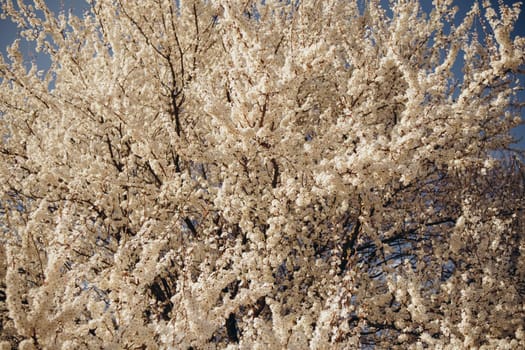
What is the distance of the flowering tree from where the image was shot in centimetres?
304

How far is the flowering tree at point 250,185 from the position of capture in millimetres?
3045

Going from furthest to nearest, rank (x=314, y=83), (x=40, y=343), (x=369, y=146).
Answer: (x=314, y=83) → (x=369, y=146) → (x=40, y=343)

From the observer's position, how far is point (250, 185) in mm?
4426

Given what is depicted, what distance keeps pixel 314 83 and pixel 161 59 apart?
7.56 feet

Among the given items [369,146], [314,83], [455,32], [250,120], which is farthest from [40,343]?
[455,32]

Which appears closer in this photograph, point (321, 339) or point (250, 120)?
point (321, 339)

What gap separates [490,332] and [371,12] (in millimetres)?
4874

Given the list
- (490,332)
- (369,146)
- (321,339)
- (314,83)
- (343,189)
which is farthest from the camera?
(314,83)

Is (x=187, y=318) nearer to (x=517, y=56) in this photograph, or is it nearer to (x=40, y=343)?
(x=40, y=343)

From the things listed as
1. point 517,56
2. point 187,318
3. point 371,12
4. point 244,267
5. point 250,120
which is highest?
point 371,12

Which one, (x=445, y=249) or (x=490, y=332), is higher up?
(x=445, y=249)

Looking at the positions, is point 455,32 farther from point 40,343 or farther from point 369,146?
point 40,343

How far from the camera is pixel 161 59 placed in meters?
5.30

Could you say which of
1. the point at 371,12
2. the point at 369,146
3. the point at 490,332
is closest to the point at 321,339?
the point at 369,146
